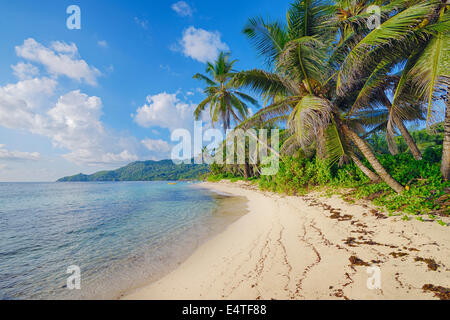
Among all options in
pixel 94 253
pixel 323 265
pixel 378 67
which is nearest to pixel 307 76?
pixel 378 67

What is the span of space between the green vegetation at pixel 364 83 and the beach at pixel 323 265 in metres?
1.25

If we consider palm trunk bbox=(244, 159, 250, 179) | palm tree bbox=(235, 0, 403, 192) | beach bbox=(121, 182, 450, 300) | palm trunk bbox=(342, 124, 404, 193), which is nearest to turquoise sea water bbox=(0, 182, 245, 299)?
beach bbox=(121, 182, 450, 300)

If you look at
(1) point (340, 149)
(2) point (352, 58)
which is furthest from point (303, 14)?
(1) point (340, 149)

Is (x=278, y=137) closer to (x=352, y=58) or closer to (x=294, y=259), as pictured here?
(x=352, y=58)

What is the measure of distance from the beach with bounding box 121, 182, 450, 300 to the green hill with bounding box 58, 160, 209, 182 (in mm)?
127001

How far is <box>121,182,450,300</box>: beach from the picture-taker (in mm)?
2338

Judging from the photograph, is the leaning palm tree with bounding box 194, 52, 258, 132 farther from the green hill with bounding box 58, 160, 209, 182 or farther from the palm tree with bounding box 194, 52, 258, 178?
the green hill with bounding box 58, 160, 209, 182

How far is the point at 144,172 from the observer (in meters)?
148

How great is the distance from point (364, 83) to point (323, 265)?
25.3 ft

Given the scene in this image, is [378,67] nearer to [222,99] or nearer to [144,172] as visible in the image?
[222,99]

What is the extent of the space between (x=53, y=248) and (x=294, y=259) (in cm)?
656

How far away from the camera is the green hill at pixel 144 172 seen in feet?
444
